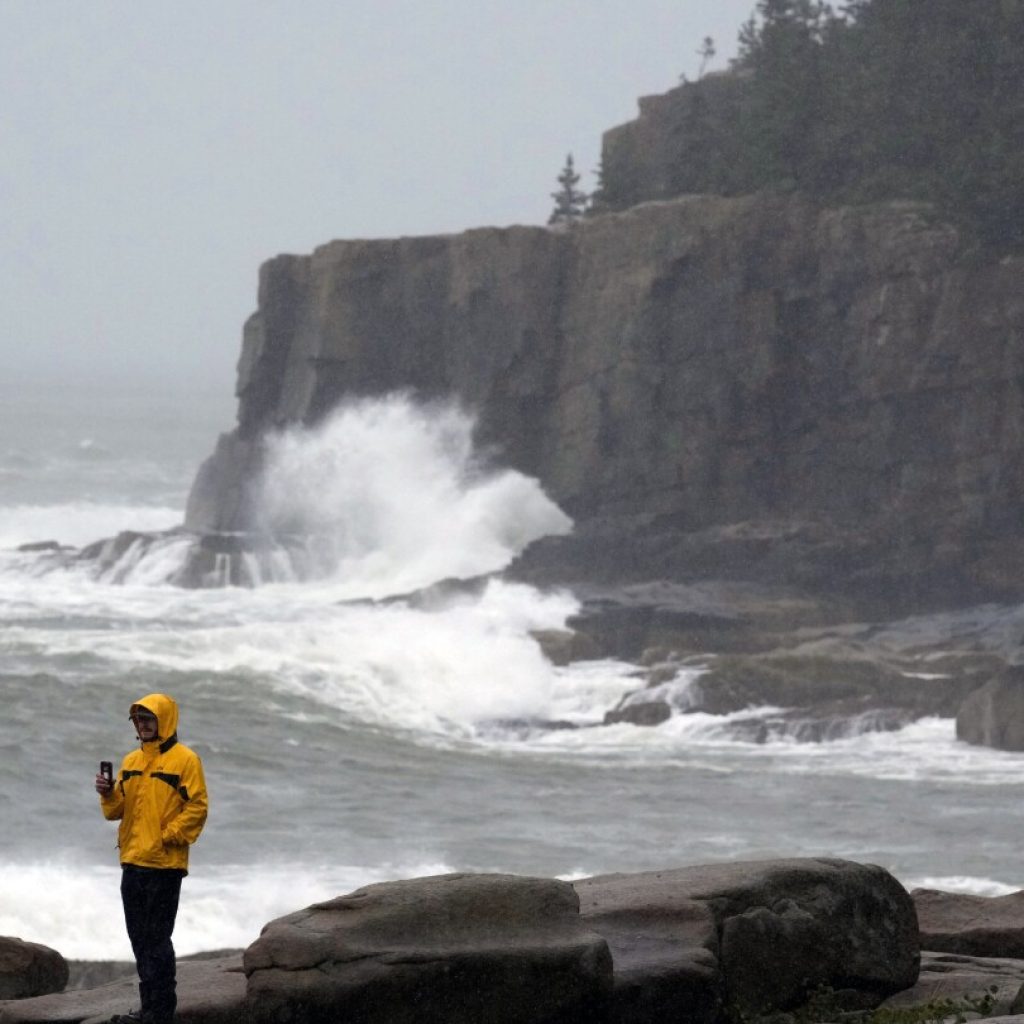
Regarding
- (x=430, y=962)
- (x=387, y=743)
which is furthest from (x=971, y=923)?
(x=387, y=743)

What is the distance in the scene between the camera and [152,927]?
10.8 meters

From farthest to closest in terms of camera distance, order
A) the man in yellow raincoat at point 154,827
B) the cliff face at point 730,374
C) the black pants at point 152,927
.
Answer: the cliff face at point 730,374, the black pants at point 152,927, the man in yellow raincoat at point 154,827

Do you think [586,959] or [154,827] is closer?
[154,827]

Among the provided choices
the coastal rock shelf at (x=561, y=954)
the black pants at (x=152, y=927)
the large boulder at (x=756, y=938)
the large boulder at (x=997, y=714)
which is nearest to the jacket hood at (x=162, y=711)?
the black pants at (x=152, y=927)

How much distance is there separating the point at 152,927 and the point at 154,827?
0.49 m

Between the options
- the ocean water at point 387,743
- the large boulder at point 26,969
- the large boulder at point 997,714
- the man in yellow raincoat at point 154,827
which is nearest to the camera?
the man in yellow raincoat at point 154,827

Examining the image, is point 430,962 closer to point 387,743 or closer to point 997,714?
point 387,743

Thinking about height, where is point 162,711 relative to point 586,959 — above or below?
above

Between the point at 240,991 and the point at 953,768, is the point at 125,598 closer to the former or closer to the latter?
the point at 953,768

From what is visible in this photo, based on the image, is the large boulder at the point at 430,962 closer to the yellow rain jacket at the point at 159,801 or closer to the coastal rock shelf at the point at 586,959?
the coastal rock shelf at the point at 586,959

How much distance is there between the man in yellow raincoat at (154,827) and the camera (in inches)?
419

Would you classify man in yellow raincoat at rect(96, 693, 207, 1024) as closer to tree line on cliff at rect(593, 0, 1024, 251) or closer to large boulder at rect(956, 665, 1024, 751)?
large boulder at rect(956, 665, 1024, 751)

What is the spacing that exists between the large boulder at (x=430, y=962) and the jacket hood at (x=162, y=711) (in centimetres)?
122

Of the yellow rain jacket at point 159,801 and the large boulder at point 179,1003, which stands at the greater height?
the yellow rain jacket at point 159,801
